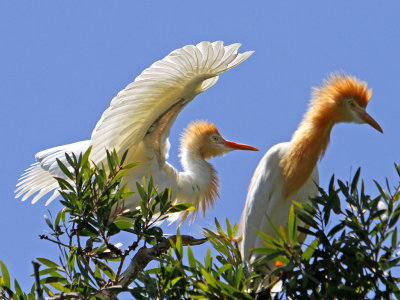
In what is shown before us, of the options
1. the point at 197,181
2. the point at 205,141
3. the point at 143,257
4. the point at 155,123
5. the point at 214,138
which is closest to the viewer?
the point at 143,257

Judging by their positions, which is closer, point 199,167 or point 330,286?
point 330,286

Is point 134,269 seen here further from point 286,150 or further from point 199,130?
point 199,130

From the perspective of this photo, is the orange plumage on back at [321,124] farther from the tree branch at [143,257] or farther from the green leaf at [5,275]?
the green leaf at [5,275]

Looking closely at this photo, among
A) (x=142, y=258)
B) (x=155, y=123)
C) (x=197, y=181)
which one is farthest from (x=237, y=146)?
(x=142, y=258)

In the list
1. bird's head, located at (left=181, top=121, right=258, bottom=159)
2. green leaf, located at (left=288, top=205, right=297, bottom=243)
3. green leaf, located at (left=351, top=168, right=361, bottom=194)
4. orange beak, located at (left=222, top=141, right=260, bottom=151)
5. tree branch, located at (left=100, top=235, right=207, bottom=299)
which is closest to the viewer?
green leaf, located at (left=288, top=205, right=297, bottom=243)

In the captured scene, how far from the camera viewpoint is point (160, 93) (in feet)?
15.6

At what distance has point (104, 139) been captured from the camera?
15.7ft

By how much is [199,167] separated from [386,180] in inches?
116

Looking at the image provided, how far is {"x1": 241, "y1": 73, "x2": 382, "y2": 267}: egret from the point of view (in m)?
4.57

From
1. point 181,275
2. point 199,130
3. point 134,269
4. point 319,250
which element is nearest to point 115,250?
point 134,269

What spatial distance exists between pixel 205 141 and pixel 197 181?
0.70 meters

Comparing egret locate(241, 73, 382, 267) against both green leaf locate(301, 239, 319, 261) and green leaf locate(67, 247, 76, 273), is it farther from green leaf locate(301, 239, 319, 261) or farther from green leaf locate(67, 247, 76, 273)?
green leaf locate(301, 239, 319, 261)

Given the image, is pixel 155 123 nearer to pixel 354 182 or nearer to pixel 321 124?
pixel 321 124

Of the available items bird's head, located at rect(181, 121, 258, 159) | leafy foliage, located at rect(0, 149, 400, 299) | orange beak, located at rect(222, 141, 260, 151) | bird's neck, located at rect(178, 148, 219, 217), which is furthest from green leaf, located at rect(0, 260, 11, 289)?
orange beak, located at rect(222, 141, 260, 151)
